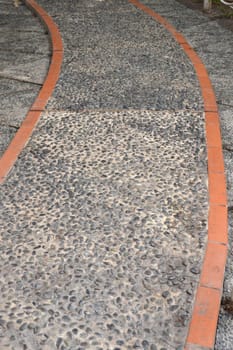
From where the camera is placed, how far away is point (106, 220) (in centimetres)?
261

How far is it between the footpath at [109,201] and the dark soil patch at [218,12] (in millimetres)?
1100

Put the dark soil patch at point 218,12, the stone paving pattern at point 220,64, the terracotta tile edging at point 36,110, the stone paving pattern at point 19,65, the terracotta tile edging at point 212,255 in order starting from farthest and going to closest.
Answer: the dark soil patch at point 218,12 < the stone paving pattern at point 19,65 < the terracotta tile edging at point 36,110 < the stone paving pattern at point 220,64 < the terracotta tile edging at point 212,255

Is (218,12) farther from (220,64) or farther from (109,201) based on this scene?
(109,201)

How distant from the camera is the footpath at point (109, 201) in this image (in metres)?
2.06

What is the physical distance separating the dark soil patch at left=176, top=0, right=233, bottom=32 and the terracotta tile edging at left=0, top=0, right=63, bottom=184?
5.82 ft

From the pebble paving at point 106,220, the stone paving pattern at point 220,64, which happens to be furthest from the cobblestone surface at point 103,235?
the stone paving pattern at point 220,64

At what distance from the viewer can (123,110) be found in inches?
150

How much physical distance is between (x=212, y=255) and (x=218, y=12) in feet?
15.6

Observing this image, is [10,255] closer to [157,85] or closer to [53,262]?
[53,262]

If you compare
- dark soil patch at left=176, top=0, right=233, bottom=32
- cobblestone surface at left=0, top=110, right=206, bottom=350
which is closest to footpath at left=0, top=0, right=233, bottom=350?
cobblestone surface at left=0, top=110, right=206, bottom=350

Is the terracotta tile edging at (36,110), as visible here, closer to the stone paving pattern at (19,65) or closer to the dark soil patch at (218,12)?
the stone paving pattern at (19,65)

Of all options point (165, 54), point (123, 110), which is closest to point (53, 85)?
point (123, 110)

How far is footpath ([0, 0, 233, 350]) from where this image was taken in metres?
2.06

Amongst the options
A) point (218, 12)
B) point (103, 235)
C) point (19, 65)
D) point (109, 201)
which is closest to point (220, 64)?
point (19, 65)
